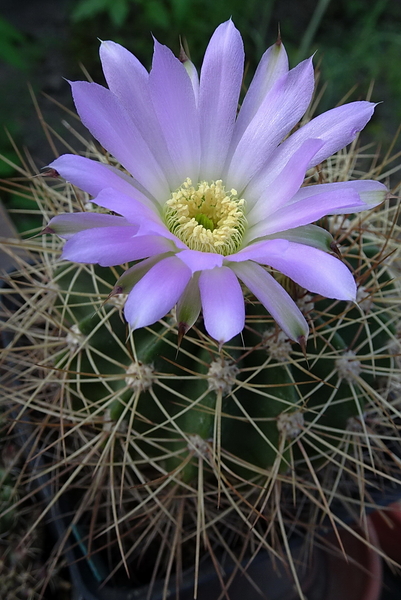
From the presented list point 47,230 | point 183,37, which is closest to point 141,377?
point 47,230

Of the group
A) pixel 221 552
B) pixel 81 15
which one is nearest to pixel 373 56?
pixel 81 15

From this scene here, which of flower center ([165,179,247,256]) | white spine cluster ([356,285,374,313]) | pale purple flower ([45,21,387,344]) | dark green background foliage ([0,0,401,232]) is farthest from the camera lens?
dark green background foliage ([0,0,401,232])

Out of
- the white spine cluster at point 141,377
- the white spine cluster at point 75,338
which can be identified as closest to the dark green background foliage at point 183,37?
the white spine cluster at point 75,338

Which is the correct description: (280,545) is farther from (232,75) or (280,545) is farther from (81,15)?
(81,15)

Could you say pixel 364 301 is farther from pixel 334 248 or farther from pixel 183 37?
pixel 183 37

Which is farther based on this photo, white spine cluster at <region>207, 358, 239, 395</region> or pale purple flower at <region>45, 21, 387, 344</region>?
white spine cluster at <region>207, 358, 239, 395</region>

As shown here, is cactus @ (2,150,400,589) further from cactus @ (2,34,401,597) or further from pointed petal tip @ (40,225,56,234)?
pointed petal tip @ (40,225,56,234)

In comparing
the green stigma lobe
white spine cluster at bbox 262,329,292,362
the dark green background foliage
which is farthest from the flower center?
the dark green background foliage
